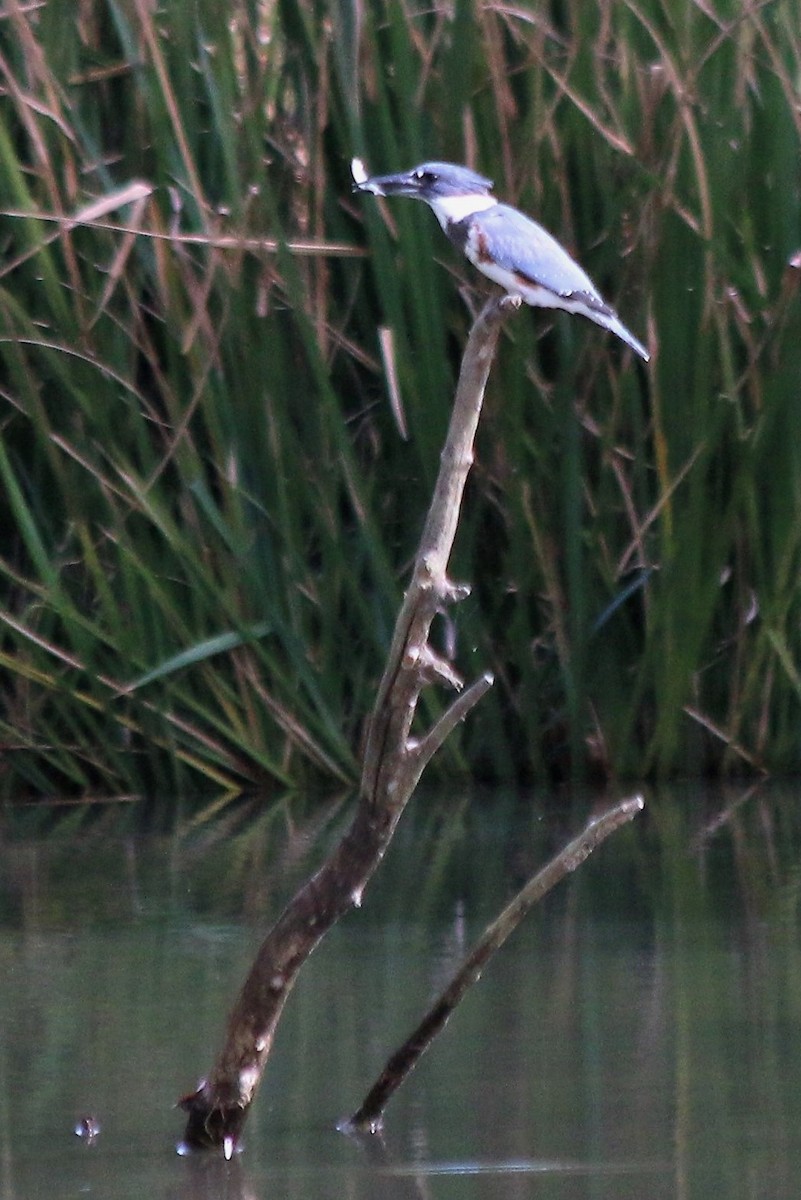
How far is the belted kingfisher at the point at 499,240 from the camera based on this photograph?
1513 millimetres

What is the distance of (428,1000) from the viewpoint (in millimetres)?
1720

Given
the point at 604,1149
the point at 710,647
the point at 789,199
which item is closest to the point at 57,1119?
the point at 604,1149

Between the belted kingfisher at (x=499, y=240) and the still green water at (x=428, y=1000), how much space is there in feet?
1.94

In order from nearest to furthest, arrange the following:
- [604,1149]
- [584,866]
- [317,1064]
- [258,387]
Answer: [604,1149]
[317,1064]
[584,866]
[258,387]

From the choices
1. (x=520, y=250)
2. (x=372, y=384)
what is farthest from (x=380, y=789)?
(x=372, y=384)

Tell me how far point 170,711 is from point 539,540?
1.79 feet

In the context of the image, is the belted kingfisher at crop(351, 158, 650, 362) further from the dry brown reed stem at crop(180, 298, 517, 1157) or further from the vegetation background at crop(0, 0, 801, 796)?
the vegetation background at crop(0, 0, 801, 796)

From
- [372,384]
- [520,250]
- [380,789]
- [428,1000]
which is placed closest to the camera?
[380,789]

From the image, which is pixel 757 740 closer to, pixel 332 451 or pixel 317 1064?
pixel 332 451

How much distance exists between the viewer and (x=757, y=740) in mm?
2607

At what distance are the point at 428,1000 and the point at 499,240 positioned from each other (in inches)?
26.7

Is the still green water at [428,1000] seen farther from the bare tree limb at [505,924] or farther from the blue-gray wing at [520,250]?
the blue-gray wing at [520,250]

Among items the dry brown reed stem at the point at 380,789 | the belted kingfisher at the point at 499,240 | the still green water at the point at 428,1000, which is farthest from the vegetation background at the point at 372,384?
the dry brown reed stem at the point at 380,789

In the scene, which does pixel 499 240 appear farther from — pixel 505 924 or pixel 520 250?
pixel 505 924
